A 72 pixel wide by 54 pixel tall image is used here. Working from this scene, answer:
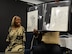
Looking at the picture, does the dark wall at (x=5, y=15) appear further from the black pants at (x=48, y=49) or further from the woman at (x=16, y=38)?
the black pants at (x=48, y=49)

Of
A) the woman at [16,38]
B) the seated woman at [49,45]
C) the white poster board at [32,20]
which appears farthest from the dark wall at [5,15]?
the seated woman at [49,45]

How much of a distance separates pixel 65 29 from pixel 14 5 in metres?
6.16

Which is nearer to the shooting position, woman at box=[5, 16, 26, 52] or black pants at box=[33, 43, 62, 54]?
black pants at box=[33, 43, 62, 54]

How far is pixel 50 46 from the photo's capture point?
7.14ft

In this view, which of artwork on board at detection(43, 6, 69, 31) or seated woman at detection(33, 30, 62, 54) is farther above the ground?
artwork on board at detection(43, 6, 69, 31)

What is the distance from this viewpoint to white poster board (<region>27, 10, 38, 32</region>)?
8.10 feet

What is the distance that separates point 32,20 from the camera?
2.61 m

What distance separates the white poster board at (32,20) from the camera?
2.47 metres

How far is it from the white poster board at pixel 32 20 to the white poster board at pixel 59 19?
1.14 feet

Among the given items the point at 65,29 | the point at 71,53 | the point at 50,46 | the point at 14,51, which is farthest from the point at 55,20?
the point at 14,51

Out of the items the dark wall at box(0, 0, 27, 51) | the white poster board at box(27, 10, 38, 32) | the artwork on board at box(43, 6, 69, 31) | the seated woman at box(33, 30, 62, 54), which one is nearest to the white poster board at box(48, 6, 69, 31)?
the artwork on board at box(43, 6, 69, 31)

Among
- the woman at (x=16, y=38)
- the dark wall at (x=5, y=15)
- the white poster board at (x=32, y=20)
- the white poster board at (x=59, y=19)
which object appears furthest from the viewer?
the dark wall at (x=5, y=15)

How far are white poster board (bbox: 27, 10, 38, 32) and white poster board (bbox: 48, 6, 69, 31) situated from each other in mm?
349

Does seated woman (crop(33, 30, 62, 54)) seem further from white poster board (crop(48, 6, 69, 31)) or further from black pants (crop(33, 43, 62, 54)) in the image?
white poster board (crop(48, 6, 69, 31))
